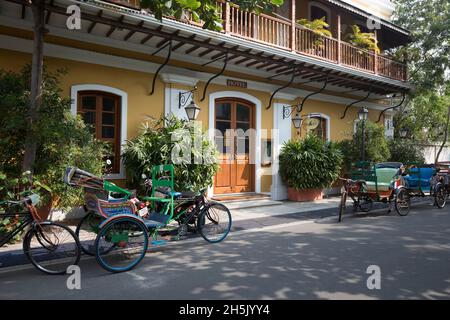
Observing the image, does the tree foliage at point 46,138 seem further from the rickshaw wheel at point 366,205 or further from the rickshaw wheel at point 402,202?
the rickshaw wheel at point 402,202

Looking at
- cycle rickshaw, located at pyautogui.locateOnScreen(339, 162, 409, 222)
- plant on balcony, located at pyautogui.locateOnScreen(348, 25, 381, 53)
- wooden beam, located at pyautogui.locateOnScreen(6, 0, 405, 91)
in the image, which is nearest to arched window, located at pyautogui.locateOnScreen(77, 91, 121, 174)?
wooden beam, located at pyautogui.locateOnScreen(6, 0, 405, 91)

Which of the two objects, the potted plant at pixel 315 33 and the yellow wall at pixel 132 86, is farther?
the potted plant at pixel 315 33

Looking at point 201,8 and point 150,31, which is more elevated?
point 150,31

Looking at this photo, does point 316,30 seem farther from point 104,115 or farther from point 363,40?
point 104,115

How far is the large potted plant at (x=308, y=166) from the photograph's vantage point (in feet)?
36.0

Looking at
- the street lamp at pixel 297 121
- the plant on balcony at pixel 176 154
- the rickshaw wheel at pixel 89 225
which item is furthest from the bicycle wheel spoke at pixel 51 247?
the street lamp at pixel 297 121

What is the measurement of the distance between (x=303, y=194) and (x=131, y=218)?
7.45 m


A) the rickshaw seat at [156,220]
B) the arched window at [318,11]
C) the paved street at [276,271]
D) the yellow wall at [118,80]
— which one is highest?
the arched window at [318,11]

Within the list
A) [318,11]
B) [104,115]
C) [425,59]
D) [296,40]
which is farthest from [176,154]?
[425,59]

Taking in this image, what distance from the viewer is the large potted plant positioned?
10984mm

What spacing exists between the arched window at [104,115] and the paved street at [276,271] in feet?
12.6

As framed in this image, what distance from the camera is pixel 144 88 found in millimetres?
9320

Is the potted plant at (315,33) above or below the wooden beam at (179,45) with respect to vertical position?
above

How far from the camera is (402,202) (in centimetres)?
917
